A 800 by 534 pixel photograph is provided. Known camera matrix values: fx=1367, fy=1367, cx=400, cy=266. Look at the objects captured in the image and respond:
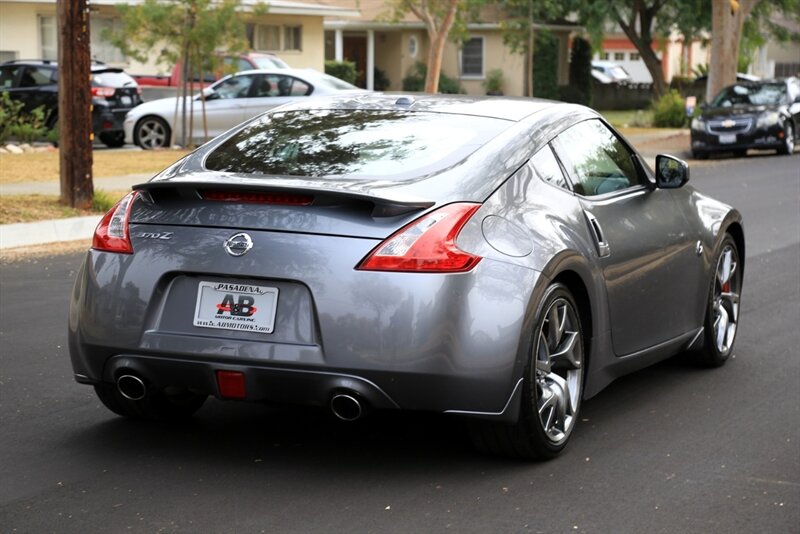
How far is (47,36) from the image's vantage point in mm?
36469

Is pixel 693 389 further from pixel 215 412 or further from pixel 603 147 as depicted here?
pixel 215 412

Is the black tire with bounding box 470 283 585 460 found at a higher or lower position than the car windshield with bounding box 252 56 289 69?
lower

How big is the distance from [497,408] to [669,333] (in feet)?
6.49

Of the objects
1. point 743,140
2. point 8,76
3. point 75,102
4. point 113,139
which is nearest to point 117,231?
point 75,102

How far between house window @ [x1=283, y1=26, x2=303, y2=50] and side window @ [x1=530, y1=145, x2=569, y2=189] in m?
36.1

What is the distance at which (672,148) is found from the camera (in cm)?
3027

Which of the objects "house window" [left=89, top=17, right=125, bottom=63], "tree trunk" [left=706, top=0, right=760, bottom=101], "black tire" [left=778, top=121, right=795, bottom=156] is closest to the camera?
"black tire" [left=778, top=121, right=795, bottom=156]

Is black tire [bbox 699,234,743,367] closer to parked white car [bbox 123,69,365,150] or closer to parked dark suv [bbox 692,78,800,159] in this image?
parked white car [bbox 123,69,365,150]

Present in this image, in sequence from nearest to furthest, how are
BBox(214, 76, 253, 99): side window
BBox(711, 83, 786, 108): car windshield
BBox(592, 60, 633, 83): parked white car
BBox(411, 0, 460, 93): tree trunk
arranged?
BBox(214, 76, 253, 99): side window < BBox(711, 83, 786, 108): car windshield < BBox(411, 0, 460, 93): tree trunk < BBox(592, 60, 633, 83): parked white car

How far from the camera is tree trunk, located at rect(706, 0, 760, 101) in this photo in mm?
33781

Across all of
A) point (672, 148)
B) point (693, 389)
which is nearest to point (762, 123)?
point (672, 148)

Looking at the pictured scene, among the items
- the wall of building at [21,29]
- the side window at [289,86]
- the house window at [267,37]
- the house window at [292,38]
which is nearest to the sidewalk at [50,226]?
the side window at [289,86]

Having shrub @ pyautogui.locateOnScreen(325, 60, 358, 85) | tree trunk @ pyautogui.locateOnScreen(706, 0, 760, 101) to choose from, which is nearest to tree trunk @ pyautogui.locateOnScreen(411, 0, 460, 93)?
tree trunk @ pyautogui.locateOnScreen(706, 0, 760, 101)

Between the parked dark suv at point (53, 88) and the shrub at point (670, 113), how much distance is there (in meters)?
16.2
